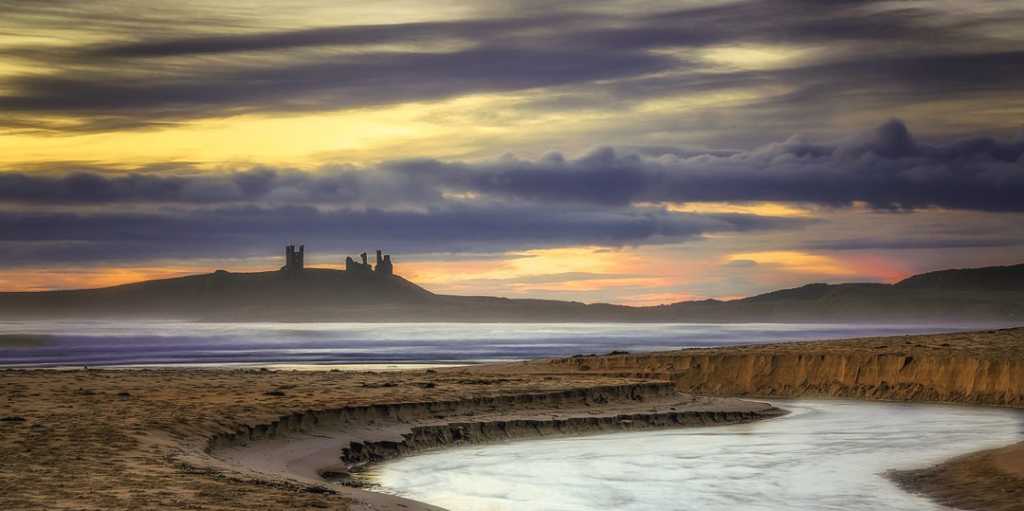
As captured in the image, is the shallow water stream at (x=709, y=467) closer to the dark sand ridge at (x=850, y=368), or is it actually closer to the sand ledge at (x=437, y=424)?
the sand ledge at (x=437, y=424)

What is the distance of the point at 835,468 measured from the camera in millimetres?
23328

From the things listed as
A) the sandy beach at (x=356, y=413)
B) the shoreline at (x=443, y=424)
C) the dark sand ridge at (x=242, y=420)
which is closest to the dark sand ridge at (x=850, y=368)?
the sandy beach at (x=356, y=413)

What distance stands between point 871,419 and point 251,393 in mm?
17280

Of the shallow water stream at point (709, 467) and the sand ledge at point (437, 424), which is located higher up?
the sand ledge at point (437, 424)

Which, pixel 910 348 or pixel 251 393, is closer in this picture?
pixel 251 393

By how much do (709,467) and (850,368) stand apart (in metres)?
20.7

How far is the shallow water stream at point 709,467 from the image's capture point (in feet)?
63.4

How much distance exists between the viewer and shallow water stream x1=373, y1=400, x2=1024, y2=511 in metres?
19.3

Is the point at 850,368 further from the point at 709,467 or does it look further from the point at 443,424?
the point at 709,467

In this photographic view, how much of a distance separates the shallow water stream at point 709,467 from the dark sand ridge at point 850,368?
4928 millimetres

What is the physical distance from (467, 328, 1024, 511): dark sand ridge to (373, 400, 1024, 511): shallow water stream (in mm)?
4928

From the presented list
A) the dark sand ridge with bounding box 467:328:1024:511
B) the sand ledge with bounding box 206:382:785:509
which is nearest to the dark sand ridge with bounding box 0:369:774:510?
the sand ledge with bounding box 206:382:785:509

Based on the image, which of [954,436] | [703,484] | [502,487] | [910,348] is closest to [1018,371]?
[910,348]

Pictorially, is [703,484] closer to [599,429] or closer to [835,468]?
[835,468]
